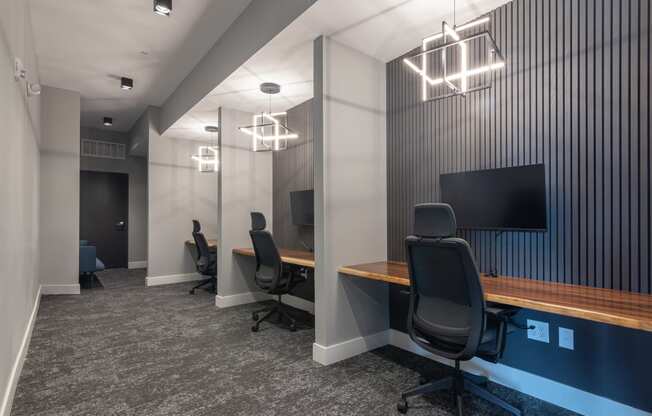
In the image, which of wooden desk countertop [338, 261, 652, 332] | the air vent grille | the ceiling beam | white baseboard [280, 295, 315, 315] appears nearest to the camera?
wooden desk countertop [338, 261, 652, 332]

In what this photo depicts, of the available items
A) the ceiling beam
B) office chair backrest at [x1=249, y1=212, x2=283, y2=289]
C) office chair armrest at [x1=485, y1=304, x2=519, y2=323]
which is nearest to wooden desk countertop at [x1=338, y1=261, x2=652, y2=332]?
office chair armrest at [x1=485, y1=304, x2=519, y2=323]

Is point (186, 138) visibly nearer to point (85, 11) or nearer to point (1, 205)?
point (85, 11)

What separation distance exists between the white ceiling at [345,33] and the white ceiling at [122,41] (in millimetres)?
594

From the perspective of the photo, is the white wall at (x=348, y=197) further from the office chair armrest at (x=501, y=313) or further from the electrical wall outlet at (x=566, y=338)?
the electrical wall outlet at (x=566, y=338)

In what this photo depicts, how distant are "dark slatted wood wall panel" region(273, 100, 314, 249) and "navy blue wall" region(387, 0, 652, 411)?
2.19m

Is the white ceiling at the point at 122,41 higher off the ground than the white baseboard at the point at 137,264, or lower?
higher

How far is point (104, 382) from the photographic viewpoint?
2600mm

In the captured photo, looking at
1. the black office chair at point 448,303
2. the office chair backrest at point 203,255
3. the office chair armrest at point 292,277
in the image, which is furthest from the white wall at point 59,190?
the black office chair at point 448,303

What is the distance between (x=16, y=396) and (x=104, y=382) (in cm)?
52

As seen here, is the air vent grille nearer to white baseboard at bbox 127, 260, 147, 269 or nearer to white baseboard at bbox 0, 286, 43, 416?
white baseboard at bbox 127, 260, 147, 269

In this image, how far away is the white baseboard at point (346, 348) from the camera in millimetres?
2910

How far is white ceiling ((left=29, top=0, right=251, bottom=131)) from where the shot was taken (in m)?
3.45

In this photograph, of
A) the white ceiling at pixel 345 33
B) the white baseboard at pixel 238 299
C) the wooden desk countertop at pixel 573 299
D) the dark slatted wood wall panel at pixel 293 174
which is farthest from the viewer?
the white baseboard at pixel 238 299

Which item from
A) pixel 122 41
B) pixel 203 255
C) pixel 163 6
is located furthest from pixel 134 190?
pixel 163 6
